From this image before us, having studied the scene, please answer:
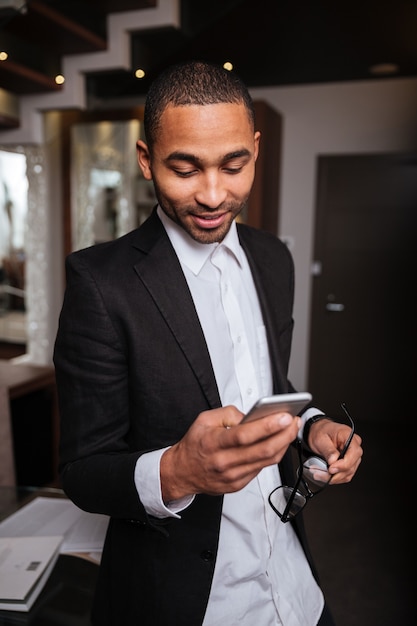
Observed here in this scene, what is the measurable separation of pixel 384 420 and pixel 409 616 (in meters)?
0.71

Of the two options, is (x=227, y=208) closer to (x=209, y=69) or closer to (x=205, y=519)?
(x=209, y=69)

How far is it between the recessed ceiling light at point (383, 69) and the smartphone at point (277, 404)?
9.84 feet

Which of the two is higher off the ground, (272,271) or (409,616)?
(272,271)

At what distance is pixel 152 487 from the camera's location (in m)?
0.62

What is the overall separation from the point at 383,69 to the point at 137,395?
2.98 meters

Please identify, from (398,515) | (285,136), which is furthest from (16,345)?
(398,515)

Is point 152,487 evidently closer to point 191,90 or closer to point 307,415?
point 307,415

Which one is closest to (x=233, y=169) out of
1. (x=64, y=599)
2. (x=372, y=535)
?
(x=64, y=599)

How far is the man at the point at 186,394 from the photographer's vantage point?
2.05 feet

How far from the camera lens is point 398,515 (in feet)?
5.64

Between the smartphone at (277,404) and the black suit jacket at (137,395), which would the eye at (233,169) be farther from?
the smartphone at (277,404)

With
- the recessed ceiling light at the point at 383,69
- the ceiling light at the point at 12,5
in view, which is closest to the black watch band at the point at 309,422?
the ceiling light at the point at 12,5

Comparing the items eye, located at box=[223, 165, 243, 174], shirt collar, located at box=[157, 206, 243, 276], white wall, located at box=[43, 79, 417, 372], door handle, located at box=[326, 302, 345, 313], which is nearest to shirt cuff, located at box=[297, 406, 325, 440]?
shirt collar, located at box=[157, 206, 243, 276]

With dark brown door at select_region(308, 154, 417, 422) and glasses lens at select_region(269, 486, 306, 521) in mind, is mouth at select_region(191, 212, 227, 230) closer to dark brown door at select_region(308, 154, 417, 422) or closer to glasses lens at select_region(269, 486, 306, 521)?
glasses lens at select_region(269, 486, 306, 521)
